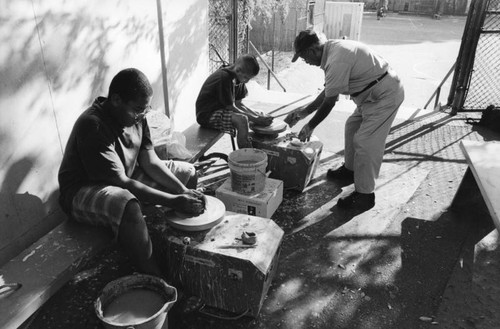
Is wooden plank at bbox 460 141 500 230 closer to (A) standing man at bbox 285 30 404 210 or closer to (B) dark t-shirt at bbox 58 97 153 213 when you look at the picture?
(A) standing man at bbox 285 30 404 210

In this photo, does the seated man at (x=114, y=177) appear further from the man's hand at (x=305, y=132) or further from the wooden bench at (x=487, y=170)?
the wooden bench at (x=487, y=170)

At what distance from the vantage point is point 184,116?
230 inches

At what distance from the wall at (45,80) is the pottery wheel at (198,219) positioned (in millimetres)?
1333

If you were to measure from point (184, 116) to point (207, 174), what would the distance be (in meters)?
1.27

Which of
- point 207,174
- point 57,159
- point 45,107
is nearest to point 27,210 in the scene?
point 57,159

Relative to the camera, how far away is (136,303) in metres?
2.41

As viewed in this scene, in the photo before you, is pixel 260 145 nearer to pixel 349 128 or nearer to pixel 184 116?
pixel 349 128

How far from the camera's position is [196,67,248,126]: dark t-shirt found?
4.81 m

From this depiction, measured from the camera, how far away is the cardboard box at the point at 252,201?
3793mm

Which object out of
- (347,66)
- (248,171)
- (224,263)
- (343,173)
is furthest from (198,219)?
(343,173)

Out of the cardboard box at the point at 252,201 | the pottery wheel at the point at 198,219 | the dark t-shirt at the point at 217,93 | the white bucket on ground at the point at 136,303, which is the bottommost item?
the cardboard box at the point at 252,201

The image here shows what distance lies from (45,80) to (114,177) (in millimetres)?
1162

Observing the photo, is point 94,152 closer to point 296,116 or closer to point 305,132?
point 305,132

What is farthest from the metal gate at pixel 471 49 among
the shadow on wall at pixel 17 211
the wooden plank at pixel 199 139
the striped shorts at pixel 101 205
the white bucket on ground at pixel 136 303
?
the shadow on wall at pixel 17 211
